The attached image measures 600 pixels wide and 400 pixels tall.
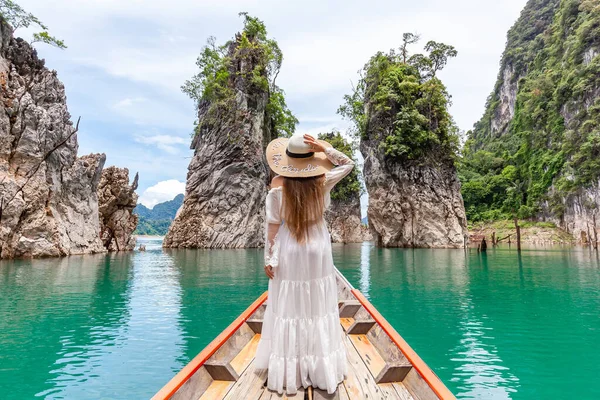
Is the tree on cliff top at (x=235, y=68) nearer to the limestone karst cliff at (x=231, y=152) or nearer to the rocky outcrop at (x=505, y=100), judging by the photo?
the limestone karst cliff at (x=231, y=152)

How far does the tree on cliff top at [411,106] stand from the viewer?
126 ft

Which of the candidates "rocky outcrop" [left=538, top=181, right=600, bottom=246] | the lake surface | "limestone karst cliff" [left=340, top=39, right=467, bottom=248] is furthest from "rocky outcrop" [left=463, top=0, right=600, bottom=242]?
the lake surface

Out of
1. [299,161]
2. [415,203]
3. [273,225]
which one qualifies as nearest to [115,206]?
[415,203]

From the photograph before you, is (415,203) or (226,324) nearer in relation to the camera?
(226,324)

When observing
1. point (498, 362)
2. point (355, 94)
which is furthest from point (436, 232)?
point (498, 362)

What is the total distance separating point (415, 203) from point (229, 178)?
21.5 metres

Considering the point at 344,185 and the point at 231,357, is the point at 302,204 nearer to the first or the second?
the point at 231,357

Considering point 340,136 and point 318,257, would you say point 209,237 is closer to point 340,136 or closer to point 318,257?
point 340,136

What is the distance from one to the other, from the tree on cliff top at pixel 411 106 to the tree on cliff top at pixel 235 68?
1247 centimetres

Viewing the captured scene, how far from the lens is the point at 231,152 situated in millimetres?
40938

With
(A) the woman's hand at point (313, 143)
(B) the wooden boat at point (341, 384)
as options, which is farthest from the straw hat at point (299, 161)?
(B) the wooden boat at point (341, 384)

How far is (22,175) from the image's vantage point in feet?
79.2

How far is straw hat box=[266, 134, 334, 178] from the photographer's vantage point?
3.29m

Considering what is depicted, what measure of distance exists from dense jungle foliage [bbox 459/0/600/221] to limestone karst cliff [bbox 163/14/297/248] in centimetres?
2500
